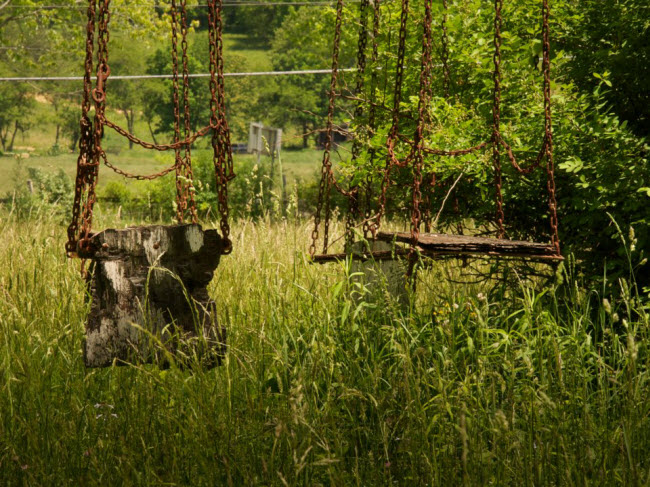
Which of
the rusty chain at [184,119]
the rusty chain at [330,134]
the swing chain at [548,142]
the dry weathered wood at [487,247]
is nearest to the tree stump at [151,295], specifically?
the rusty chain at [184,119]

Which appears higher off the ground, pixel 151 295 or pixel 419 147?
pixel 419 147

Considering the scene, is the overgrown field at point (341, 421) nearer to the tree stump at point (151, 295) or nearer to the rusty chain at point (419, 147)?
the tree stump at point (151, 295)

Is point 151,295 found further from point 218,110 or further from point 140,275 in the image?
point 218,110

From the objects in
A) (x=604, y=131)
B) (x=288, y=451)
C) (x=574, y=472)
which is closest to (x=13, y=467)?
(x=288, y=451)

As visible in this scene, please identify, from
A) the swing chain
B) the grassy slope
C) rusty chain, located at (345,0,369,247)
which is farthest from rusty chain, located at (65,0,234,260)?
the grassy slope

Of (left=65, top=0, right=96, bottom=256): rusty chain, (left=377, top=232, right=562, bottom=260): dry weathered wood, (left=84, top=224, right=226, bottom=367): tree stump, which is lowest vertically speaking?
(left=84, top=224, right=226, bottom=367): tree stump

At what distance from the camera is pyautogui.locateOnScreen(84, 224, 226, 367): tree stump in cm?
250

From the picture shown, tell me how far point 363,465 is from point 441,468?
10.6 inches

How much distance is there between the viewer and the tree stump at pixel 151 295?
8.19ft

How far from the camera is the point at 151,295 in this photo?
2.62 meters

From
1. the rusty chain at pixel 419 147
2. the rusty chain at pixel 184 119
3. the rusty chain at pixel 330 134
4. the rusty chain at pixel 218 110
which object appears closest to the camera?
the rusty chain at pixel 218 110

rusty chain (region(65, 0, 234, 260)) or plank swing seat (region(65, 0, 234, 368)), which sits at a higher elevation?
rusty chain (region(65, 0, 234, 260))

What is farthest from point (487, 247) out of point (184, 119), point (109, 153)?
point (109, 153)

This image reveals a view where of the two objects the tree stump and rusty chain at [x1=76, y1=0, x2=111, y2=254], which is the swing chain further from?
rusty chain at [x1=76, y1=0, x2=111, y2=254]
